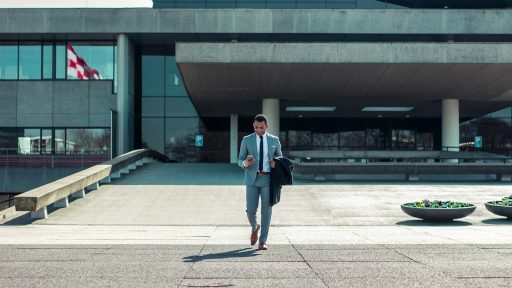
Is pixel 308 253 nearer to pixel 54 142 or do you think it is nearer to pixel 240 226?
pixel 240 226

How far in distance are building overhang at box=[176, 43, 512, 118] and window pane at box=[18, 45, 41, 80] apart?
10623 mm

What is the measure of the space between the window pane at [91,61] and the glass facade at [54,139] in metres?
3.44

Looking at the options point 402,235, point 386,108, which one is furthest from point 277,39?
point 402,235

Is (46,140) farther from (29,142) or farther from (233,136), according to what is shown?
(233,136)

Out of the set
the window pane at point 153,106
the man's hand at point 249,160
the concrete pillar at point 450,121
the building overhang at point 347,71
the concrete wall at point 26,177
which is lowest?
the concrete wall at point 26,177

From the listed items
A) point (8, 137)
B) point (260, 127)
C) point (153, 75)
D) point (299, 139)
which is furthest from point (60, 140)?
point (260, 127)

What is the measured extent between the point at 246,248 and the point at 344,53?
58.3ft

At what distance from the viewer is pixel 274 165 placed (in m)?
7.15

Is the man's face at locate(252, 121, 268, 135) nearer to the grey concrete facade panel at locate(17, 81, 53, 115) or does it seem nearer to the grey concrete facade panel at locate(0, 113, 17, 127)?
the grey concrete facade panel at locate(17, 81, 53, 115)

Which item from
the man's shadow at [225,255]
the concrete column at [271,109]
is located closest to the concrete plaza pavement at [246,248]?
the man's shadow at [225,255]

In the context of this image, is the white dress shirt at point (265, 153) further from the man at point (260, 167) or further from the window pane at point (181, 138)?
the window pane at point (181, 138)

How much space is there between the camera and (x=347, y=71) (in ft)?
81.8

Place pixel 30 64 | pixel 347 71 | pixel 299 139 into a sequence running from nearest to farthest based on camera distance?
1. pixel 347 71
2. pixel 30 64
3. pixel 299 139

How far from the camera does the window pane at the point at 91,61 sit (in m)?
33.2
